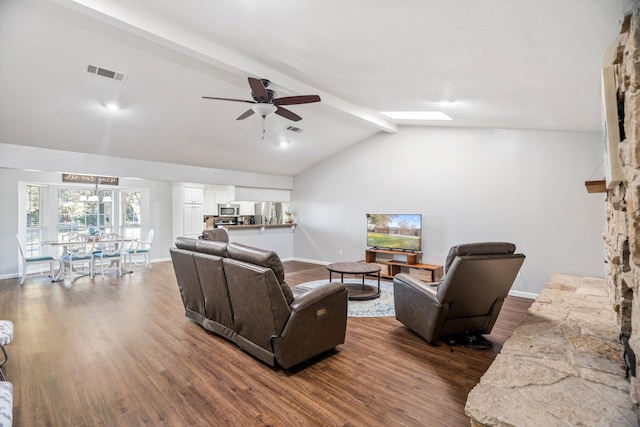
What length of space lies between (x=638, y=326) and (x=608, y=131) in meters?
0.96

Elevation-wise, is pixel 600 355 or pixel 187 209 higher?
pixel 187 209

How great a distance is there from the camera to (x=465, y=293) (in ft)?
9.96

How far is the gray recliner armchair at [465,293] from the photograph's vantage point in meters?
2.90

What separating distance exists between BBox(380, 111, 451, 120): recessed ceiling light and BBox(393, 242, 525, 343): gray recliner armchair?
2.69 m

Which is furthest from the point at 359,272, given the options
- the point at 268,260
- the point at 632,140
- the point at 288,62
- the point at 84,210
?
the point at 84,210

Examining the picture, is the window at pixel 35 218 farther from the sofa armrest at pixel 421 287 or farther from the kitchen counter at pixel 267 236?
the sofa armrest at pixel 421 287

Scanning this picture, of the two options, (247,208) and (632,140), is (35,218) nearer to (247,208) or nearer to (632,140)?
(247,208)

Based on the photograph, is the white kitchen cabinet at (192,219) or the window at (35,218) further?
the white kitchen cabinet at (192,219)

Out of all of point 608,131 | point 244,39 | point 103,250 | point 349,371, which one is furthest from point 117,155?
point 608,131

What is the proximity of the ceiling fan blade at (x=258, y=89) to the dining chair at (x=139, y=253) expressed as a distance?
18.2 ft

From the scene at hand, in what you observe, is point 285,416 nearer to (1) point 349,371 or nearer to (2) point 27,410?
(1) point 349,371

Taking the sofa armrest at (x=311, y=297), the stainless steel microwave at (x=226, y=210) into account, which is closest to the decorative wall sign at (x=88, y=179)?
the stainless steel microwave at (x=226, y=210)

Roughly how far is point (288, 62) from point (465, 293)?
10.2 ft

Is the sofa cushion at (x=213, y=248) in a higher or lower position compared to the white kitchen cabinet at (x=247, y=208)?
lower
